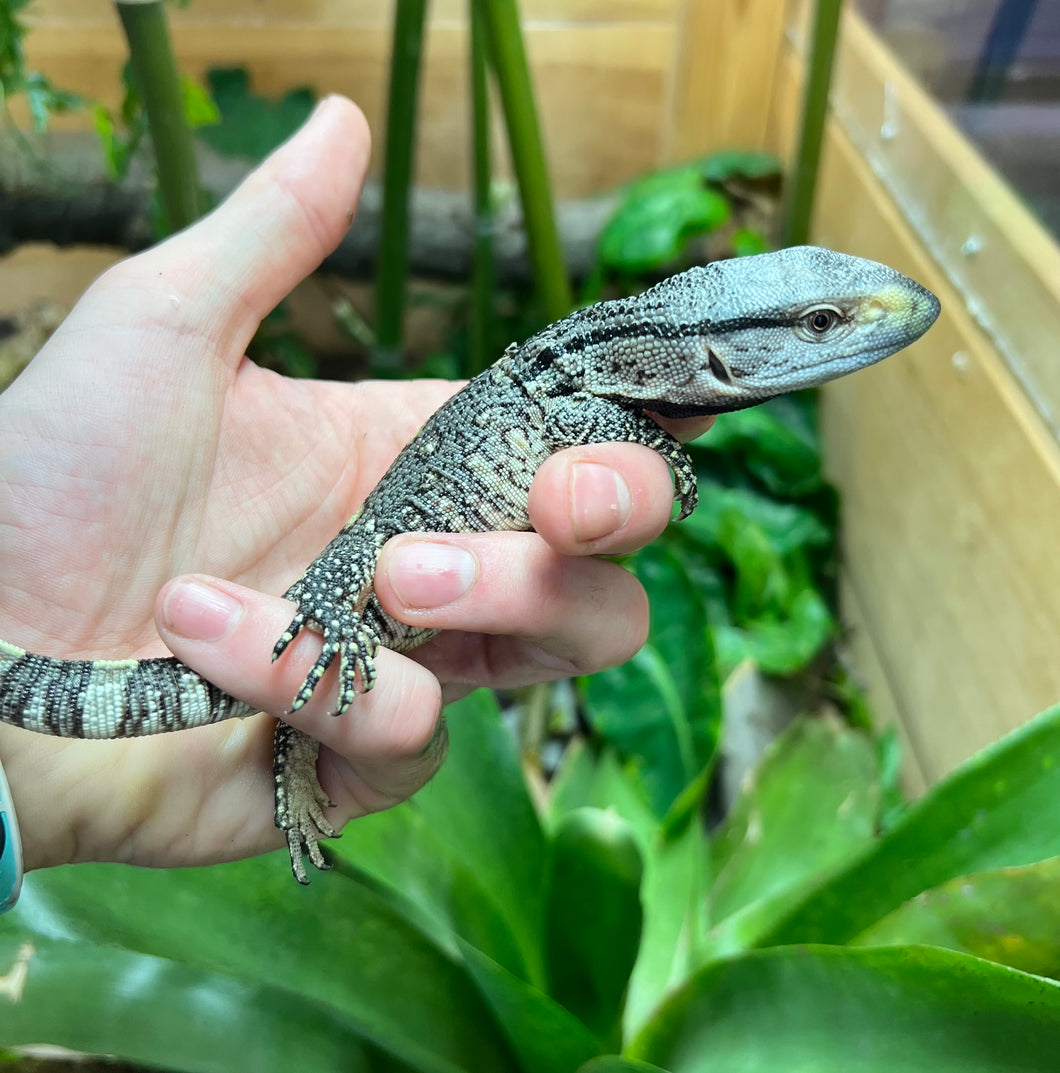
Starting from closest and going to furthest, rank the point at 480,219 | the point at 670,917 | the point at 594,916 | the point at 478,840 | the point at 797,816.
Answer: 1. the point at 594,916
2. the point at 478,840
3. the point at 670,917
4. the point at 797,816
5. the point at 480,219

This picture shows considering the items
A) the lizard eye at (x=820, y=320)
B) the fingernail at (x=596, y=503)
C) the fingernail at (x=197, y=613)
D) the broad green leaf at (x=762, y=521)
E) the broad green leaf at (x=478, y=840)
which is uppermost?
the lizard eye at (x=820, y=320)

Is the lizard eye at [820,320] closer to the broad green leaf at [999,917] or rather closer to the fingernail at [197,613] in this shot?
the broad green leaf at [999,917]

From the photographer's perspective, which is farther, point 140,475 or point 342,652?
point 140,475

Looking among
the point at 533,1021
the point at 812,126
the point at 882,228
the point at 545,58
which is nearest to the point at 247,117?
the point at 545,58

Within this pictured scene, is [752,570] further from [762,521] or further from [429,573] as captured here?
[429,573]

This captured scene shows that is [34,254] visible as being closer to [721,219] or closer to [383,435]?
[383,435]

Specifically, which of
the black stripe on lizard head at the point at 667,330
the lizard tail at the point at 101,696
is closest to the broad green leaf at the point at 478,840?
the lizard tail at the point at 101,696

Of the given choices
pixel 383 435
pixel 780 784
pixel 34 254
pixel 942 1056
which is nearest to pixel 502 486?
pixel 383 435
